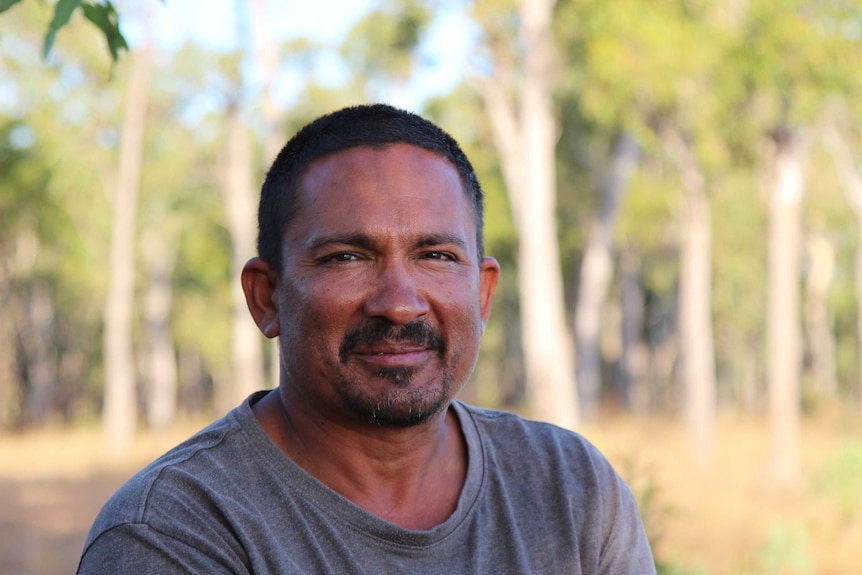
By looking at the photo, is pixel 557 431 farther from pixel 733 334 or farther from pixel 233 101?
pixel 733 334

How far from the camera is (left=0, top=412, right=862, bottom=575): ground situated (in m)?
9.05

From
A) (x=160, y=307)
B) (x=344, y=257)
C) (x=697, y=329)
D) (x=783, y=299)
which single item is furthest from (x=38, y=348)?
(x=344, y=257)

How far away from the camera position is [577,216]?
1130 inches

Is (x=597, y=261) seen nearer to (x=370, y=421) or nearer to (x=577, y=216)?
(x=577, y=216)

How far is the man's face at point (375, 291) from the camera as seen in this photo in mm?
1961

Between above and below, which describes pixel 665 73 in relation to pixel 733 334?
above

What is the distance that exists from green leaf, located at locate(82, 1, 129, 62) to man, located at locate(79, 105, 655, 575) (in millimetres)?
751

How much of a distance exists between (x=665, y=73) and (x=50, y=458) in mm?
13928

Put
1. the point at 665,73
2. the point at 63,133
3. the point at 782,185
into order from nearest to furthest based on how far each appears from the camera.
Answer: the point at 782,185, the point at 665,73, the point at 63,133

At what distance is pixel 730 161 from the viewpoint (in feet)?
53.3

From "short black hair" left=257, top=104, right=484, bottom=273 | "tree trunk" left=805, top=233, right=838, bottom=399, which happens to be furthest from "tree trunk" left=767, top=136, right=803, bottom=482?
"tree trunk" left=805, top=233, right=838, bottom=399

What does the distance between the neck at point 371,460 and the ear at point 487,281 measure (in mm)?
299

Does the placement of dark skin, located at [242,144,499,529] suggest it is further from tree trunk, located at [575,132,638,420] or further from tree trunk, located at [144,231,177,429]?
tree trunk, located at [144,231,177,429]

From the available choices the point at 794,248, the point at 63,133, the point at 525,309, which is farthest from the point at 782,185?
the point at 63,133
